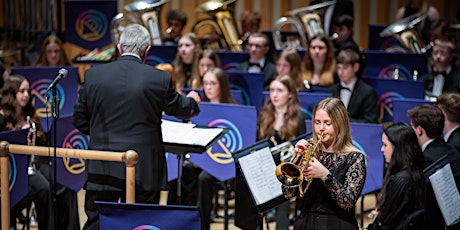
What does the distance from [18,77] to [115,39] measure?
2.56 meters

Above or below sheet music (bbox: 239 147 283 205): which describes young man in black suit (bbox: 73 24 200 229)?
above

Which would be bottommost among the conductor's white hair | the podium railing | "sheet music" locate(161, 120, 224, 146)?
the podium railing

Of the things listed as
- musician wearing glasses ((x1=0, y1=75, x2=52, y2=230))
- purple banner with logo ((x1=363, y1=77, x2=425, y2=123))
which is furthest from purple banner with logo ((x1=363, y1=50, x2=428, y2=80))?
musician wearing glasses ((x1=0, y1=75, x2=52, y2=230))

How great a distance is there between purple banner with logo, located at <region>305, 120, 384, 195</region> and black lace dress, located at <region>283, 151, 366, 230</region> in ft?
4.70

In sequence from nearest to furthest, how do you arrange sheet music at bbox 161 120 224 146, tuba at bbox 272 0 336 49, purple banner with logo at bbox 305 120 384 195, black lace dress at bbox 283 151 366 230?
black lace dress at bbox 283 151 366 230 < sheet music at bbox 161 120 224 146 < purple banner with logo at bbox 305 120 384 195 < tuba at bbox 272 0 336 49

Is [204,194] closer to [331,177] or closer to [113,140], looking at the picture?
[113,140]

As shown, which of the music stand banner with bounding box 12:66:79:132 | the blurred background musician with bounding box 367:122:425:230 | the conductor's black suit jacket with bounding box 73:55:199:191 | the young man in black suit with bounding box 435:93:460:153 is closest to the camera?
the conductor's black suit jacket with bounding box 73:55:199:191

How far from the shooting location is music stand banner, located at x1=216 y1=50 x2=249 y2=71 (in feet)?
24.2

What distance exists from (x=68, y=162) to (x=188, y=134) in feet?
3.37

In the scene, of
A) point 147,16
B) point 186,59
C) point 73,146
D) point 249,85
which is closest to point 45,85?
point 73,146

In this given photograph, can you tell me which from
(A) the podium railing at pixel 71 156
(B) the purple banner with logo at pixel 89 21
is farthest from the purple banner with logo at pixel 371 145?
(B) the purple banner with logo at pixel 89 21

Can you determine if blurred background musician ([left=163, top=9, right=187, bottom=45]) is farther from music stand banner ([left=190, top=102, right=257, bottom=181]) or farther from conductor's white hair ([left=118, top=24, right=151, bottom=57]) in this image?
conductor's white hair ([left=118, top=24, right=151, bottom=57])

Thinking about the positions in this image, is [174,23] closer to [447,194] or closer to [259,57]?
Result: [259,57]

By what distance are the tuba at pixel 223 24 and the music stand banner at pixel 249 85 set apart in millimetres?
1903
